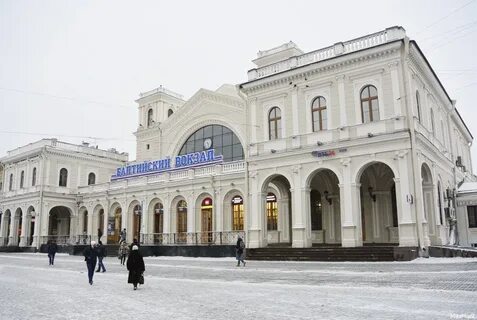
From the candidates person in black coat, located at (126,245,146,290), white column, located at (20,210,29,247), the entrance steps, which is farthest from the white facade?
white column, located at (20,210,29,247)

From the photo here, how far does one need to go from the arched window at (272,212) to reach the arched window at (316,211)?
9.56 ft

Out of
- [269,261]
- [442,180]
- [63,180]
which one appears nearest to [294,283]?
[269,261]

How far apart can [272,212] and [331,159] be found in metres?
8.52

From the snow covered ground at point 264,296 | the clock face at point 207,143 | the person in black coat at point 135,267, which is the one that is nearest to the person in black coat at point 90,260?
the snow covered ground at point 264,296

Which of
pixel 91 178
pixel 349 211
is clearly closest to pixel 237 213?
pixel 349 211

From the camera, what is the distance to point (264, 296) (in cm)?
1063

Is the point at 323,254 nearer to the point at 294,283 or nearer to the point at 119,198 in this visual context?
the point at 294,283

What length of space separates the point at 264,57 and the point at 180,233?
49.5 ft

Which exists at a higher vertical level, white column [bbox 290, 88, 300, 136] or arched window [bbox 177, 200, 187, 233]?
white column [bbox 290, 88, 300, 136]

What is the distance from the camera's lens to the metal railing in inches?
1182

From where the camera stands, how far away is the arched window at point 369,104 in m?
23.4

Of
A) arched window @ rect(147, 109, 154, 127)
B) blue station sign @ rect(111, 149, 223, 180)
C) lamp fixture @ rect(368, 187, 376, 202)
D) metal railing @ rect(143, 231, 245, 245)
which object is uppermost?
arched window @ rect(147, 109, 154, 127)

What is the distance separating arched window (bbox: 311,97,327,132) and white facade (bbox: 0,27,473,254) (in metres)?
0.06

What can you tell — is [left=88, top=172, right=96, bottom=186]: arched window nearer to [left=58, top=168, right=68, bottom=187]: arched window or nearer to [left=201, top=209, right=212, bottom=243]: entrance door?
[left=58, top=168, right=68, bottom=187]: arched window
